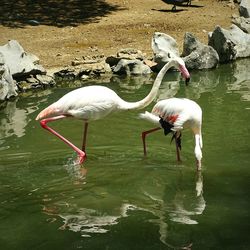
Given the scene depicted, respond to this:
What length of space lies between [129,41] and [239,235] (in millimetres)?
10301

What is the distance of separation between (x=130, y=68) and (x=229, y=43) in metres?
2.54

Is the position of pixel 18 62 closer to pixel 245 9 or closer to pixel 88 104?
pixel 88 104

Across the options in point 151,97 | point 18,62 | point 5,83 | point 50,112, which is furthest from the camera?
point 18,62

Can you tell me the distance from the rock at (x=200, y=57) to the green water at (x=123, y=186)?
2.79 metres

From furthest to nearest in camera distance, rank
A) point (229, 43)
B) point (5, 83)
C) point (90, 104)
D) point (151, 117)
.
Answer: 1. point (229, 43)
2. point (5, 83)
3. point (151, 117)
4. point (90, 104)

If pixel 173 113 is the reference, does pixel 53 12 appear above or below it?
above

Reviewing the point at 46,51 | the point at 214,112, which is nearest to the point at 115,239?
the point at 214,112

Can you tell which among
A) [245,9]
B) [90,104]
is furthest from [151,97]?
[245,9]

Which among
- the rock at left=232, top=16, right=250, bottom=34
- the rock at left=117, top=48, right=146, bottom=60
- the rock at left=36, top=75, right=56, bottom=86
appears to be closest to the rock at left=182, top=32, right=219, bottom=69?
the rock at left=117, top=48, right=146, bottom=60

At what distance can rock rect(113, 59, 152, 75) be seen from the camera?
12039 millimetres

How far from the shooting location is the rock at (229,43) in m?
13.1

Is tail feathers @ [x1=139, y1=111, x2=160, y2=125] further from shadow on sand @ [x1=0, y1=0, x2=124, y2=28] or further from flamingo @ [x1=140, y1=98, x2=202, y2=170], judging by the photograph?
shadow on sand @ [x1=0, y1=0, x2=124, y2=28]

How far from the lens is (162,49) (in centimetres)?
1231

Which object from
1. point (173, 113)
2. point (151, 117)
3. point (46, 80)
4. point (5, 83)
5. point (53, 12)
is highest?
point (53, 12)
